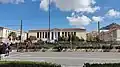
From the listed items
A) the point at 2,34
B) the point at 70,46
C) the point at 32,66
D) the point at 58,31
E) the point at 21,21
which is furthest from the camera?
the point at 58,31

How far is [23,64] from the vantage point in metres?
12.4

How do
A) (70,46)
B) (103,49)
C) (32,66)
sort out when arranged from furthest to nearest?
(70,46) < (103,49) < (32,66)

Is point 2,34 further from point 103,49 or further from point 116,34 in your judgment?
point 103,49

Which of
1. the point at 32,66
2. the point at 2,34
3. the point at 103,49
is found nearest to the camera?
the point at 32,66

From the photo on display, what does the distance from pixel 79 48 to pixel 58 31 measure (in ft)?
373

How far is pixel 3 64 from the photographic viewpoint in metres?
12.8

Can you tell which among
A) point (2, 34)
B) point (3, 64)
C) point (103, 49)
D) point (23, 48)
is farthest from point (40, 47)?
point (2, 34)

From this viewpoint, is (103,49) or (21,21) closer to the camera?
(103,49)

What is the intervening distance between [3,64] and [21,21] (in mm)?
67022

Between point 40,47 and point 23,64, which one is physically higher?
point 23,64

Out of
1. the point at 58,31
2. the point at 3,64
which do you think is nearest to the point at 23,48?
the point at 3,64

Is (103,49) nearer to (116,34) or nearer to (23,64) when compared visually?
(23,64)

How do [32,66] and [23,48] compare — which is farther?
[23,48]

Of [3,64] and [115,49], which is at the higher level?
[3,64]
